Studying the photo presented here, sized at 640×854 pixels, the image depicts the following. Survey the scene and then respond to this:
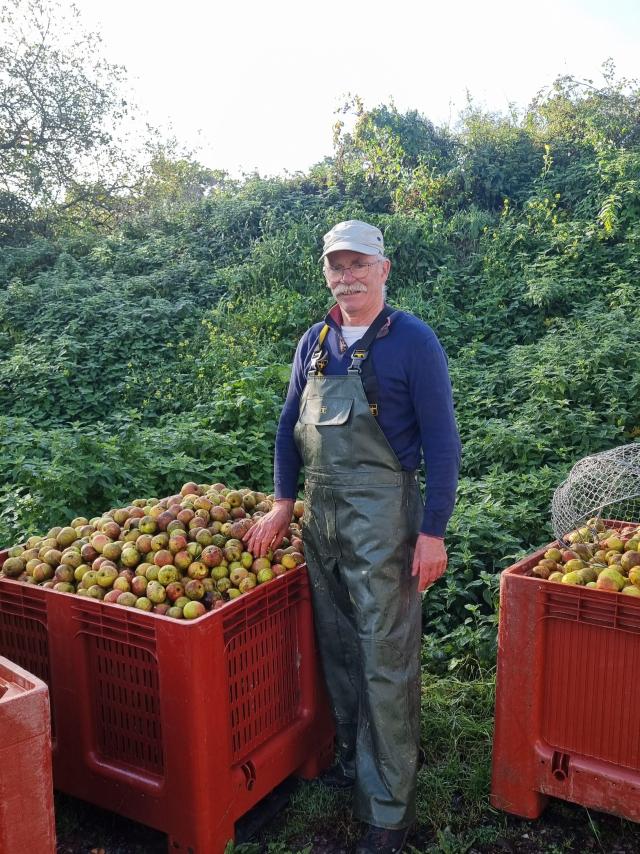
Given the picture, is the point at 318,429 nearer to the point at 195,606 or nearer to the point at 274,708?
the point at 195,606

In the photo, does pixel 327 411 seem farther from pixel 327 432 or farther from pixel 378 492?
pixel 378 492

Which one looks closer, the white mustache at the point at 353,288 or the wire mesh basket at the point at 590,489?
the white mustache at the point at 353,288

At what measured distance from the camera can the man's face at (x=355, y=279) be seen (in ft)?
9.93

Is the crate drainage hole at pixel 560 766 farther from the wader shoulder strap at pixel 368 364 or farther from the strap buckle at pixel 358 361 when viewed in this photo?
the strap buckle at pixel 358 361

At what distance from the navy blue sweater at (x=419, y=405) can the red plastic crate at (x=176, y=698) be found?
27.6 inches

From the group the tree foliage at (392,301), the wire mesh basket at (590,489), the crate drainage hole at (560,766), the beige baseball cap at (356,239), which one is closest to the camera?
the crate drainage hole at (560,766)

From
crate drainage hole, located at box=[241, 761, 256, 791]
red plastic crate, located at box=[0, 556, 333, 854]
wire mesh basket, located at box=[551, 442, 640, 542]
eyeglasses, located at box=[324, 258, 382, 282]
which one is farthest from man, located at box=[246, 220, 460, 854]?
wire mesh basket, located at box=[551, 442, 640, 542]

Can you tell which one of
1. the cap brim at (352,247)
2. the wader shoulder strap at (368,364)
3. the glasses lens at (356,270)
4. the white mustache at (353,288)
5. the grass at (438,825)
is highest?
the cap brim at (352,247)

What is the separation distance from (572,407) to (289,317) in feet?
13.2

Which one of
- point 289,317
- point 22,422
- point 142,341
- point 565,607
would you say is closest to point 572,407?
point 289,317

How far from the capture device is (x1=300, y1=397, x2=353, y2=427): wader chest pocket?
295 centimetres

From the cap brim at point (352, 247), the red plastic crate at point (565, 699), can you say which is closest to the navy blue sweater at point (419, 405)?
the cap brim at point (352, 247)

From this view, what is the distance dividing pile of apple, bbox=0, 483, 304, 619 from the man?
0.35 m

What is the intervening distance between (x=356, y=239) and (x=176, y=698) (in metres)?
1.85
